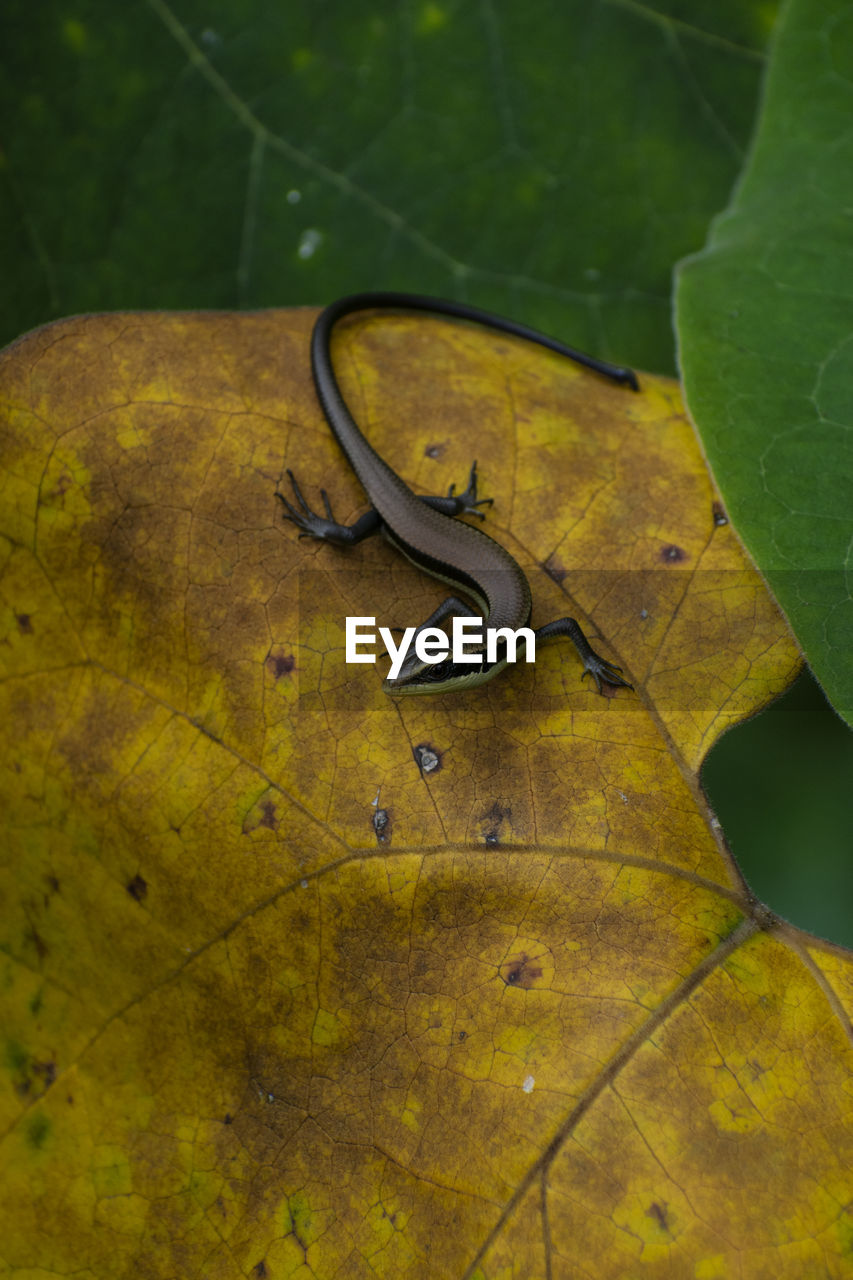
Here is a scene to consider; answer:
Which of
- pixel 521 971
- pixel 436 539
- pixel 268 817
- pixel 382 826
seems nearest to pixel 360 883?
pixel 382 826

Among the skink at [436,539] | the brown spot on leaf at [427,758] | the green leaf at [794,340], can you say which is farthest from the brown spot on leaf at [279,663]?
the green leaf at [794,340]

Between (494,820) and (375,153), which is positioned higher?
(375,153)

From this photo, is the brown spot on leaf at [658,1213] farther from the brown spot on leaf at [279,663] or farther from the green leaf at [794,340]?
the brown spot on leaf at [279,663]

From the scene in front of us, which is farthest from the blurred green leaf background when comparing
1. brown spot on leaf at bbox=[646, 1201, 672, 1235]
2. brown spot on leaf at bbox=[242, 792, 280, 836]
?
brown spot on leaf at bbox=[646, 1201, 672, 1235]

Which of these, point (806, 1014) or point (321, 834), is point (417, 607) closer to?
point (321, 834)

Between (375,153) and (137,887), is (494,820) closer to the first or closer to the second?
(137,887)

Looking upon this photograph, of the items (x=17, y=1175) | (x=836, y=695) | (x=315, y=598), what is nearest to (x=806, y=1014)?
(x=836, y=695)

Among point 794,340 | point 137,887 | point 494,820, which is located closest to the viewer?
point 494,820

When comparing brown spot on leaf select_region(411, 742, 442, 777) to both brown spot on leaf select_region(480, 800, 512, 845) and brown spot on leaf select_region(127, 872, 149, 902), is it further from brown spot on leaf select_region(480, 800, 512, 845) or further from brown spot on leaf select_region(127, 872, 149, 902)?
brown spot on leaf select_region(127, 872, 149, 902)
